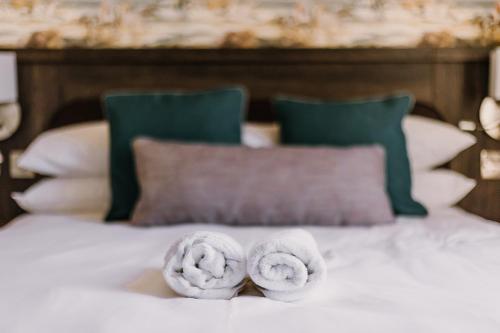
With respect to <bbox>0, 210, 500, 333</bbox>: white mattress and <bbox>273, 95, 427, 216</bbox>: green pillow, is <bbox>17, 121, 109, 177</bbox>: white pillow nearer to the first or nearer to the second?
<bbox>0, 210, 500, 333</bbox>: white mattress

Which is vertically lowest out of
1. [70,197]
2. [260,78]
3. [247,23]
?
[70,197]

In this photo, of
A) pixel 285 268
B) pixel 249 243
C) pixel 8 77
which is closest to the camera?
pixel 285 268

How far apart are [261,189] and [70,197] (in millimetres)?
676

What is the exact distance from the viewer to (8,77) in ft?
7.75

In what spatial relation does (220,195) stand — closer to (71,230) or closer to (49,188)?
(71,230)

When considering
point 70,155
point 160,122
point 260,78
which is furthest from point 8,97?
point 260,78

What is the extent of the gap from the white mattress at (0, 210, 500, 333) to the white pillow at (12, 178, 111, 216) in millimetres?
272

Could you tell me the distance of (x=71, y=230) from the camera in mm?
1810

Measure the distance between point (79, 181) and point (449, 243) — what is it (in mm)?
1204

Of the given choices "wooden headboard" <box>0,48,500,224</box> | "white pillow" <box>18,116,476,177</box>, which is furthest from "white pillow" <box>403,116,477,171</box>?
"wooden headboard" <box>0,48,500,224</box>

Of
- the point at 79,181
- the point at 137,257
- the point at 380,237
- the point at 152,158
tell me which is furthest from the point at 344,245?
the point at 79,181

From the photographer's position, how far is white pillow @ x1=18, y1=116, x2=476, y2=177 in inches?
83.4

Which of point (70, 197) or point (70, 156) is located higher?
point (70, 156)

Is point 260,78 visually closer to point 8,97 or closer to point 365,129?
point 365,129
